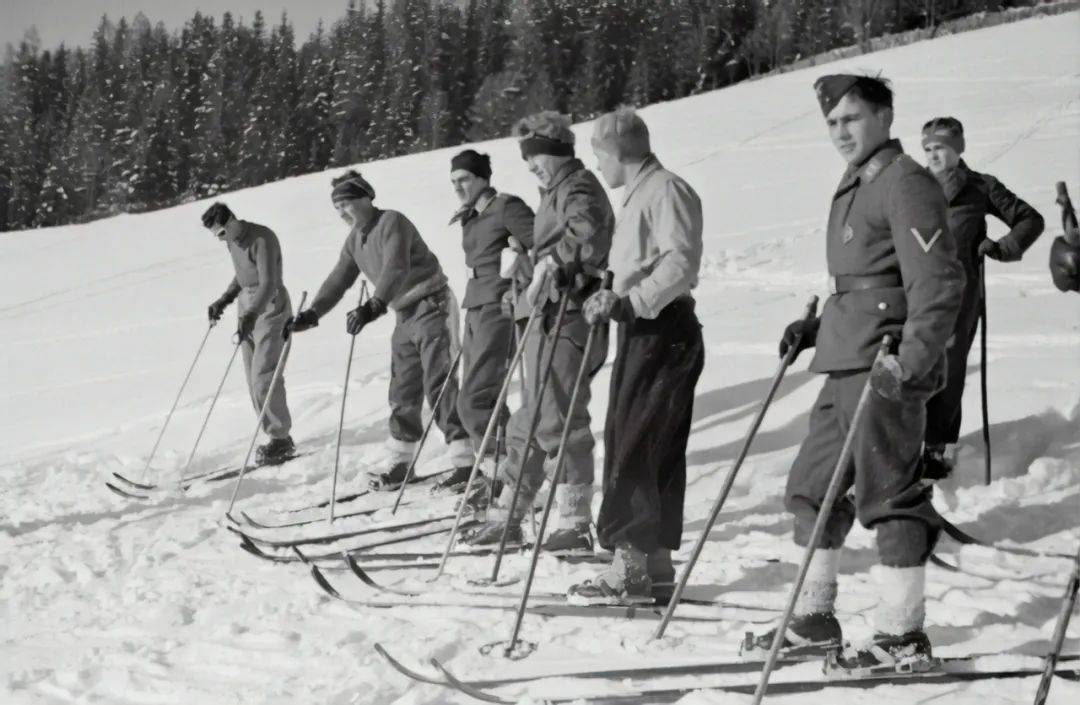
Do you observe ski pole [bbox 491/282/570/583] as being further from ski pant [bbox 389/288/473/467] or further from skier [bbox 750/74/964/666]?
ski pant [bbox 389/288/473/467]

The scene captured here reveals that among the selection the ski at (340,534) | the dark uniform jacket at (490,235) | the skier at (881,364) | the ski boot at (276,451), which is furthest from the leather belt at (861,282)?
the ski boot at (276,451)

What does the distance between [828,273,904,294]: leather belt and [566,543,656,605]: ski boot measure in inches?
46.8

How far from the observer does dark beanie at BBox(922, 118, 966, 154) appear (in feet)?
16.0

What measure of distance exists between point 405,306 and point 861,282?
12.4 feet

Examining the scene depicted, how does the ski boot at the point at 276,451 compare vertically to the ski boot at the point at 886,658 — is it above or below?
below

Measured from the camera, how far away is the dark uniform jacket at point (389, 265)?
6176 mm

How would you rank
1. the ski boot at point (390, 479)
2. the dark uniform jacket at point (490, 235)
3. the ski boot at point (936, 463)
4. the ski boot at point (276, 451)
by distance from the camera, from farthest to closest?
the ski boot at point (276, 451), the ski boot at point (390, 479), the dark uniform jacket at point (490, 235), the ski boot at point (936, 463)

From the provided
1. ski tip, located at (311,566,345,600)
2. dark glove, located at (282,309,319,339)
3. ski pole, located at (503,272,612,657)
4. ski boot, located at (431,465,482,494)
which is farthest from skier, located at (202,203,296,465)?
ski pole, located at (503,272,612,657)

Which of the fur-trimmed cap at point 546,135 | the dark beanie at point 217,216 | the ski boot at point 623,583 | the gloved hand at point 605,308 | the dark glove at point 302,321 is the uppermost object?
the fur-trimmed cap at point 546,135

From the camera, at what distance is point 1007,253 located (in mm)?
4961

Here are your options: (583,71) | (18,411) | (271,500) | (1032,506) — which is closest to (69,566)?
(271,500)

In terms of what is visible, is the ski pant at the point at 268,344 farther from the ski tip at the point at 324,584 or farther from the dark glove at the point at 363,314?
the ski tip at the point at 324,584

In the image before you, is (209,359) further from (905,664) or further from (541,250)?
(905,664)

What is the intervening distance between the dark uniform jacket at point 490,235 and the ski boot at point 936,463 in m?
2.15
